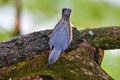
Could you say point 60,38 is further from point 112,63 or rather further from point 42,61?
point 112,63

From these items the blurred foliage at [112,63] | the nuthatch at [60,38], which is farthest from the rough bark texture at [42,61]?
the blurred foliage at [112,63]

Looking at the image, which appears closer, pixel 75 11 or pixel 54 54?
pixel 54 54

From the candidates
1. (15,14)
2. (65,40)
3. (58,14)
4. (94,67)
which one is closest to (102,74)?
(94,67)

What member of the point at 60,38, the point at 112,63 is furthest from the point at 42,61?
the point at 112,63

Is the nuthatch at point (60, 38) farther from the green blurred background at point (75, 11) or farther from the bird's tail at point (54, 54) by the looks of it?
the green blurred background at point (75, 11)

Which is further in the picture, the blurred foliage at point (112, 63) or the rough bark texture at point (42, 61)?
the blurred foliage at point (112, 63)

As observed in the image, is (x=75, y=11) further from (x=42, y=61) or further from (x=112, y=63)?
(x=42, y=61)

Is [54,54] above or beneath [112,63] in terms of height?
above
